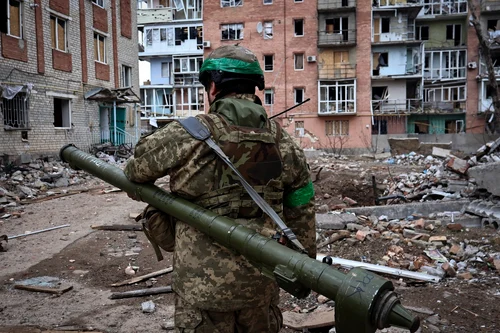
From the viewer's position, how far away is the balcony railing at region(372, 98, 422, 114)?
31.5 meters

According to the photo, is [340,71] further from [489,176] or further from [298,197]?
Answer: [298,197]

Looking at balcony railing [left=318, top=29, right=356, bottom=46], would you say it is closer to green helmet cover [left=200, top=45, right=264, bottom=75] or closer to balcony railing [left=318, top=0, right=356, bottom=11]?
balcony railing [left=318, top=0, right=356, bottom=11]

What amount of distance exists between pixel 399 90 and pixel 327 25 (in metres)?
7.64

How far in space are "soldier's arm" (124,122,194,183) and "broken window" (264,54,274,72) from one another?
30.1m

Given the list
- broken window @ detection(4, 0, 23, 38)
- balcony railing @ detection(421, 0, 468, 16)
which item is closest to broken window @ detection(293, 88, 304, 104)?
balcony railing @ detection(421, 0, 468, 16)

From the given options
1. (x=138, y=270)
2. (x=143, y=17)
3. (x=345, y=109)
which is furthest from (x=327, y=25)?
(x=138, y=270)

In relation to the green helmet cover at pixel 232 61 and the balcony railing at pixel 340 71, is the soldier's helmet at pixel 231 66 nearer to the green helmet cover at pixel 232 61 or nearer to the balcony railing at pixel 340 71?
the green helmet cover at pixel 232 61

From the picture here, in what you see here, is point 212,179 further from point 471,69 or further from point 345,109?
point 471,69

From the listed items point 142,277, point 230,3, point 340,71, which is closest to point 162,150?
point 142,277

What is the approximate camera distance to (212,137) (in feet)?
5.69

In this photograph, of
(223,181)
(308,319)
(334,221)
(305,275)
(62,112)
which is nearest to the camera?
(305,275)

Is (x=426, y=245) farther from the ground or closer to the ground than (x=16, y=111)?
closer to the ground

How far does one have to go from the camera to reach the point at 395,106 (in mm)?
31531

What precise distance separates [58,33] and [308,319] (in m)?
15.7
